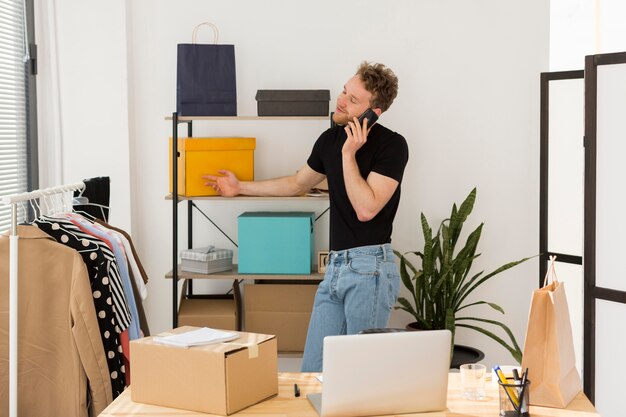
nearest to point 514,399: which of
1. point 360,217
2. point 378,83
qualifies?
point 360,217

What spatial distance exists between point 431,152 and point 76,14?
7.04 ft

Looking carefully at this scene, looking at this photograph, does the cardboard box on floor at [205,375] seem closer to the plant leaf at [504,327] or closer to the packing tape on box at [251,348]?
the packing tape on box at [251,348]

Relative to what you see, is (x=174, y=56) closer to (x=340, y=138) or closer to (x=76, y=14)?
(x=76, y=14)

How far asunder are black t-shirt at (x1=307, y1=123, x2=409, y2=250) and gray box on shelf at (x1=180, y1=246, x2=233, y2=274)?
101 centimetres

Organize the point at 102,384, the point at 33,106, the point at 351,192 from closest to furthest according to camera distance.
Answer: the point at 102,384 → the point at 351,192 → the point at 33,106

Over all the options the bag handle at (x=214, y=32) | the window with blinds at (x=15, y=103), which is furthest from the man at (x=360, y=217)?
the window with blinds at (x=15, y=103)

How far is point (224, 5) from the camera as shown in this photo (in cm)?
457

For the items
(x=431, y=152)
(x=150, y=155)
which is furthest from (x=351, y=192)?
(x=150, y=155)

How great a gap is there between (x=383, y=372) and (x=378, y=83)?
65.4 inches

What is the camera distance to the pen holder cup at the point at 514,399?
2.24 m

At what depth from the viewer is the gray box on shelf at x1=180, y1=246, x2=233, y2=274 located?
4309mm

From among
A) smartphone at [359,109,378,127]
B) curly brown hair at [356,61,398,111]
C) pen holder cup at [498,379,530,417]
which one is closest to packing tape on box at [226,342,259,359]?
pen holder cup at [498,379,530,417]

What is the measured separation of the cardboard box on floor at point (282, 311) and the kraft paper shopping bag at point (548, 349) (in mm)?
2115

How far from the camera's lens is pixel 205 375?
2.26 metres
